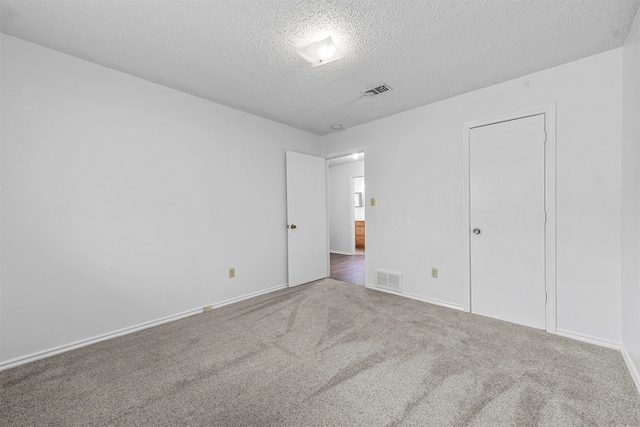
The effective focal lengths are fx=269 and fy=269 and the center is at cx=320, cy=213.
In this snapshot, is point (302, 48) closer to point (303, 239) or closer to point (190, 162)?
point (190, 162)

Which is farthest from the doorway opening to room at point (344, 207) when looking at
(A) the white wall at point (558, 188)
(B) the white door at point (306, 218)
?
(A) the white wall at point (558, 188)

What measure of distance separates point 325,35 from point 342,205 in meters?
5.44

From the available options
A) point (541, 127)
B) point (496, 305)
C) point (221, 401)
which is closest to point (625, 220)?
point (541, 127)

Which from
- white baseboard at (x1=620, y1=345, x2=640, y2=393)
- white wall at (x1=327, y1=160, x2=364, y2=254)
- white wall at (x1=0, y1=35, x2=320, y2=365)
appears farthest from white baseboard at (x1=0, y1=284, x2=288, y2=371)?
white wall at (x1=327, y1=160, x2=364, y2=254)

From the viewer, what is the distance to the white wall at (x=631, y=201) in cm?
175

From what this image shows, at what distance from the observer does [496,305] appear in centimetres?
278

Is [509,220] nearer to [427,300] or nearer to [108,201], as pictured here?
[427,300]

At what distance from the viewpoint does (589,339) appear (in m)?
2.27

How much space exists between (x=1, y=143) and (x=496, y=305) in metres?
4.44

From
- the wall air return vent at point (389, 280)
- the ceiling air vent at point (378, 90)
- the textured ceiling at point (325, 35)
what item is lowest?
the wall air return vent at point (389, 280)

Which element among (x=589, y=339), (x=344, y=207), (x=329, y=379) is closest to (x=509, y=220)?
(x=589, y=339)

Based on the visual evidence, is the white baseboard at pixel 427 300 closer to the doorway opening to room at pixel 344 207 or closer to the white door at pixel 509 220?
the white door at pixel 509 220

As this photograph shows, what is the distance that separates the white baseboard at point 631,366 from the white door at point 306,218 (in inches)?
130

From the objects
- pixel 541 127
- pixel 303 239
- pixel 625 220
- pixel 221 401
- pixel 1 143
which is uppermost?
pixel 541 127
